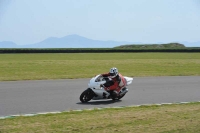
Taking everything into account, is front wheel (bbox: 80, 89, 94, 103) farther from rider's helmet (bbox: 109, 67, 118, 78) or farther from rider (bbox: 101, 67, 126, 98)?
rider's helmet (bbox: 109, 67, 118, 78)

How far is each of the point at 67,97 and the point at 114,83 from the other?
5.50 feet

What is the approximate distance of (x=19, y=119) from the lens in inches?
337

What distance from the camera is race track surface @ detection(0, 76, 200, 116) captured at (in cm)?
1086

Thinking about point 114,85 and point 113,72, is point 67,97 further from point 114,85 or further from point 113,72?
point 113,72

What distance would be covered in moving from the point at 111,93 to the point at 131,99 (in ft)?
2.57

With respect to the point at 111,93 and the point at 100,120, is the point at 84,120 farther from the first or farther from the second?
the point at 111,93

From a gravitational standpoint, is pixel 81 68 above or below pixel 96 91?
below

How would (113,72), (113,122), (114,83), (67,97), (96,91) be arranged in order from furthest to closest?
(67,97) → (114,83) → (113,72) → (96,91) → (113,122)

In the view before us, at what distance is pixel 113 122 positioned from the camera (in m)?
8.10

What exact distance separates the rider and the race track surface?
326mm

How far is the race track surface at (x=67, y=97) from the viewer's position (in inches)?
428

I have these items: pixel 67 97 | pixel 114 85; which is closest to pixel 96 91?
pixel 114 85

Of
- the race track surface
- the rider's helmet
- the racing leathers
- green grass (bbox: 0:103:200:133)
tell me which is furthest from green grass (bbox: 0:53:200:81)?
green grass (bbox: 0:103:200:133)

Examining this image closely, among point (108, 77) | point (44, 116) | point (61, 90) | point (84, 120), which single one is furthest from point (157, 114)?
point (61, 90)
